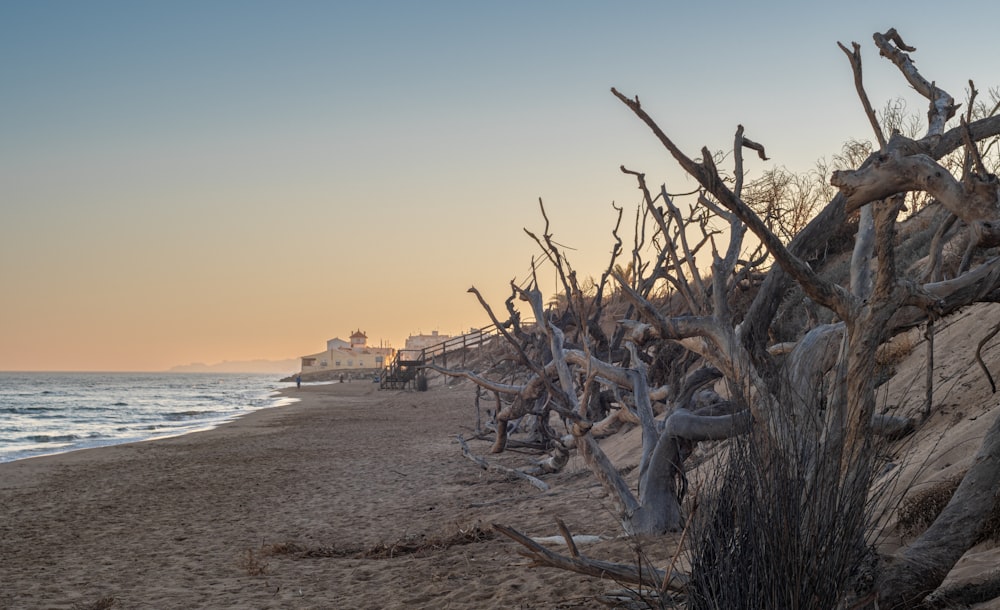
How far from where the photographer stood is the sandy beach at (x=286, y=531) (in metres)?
5.82

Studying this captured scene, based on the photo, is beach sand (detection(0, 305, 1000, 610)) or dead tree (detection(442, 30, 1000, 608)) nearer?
dead tree (detection(442, 30, 1000, 608))

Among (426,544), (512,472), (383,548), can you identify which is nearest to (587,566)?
(426,544)

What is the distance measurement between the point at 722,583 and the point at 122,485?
1248 cm

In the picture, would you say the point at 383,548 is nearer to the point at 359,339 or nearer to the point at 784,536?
the point at 784,536

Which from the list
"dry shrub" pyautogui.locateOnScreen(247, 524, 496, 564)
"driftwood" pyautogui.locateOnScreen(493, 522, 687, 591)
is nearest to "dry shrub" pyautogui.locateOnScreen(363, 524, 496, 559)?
"dry shrub" pyautogui.locateOnScreen(247, 524, 496, 564)

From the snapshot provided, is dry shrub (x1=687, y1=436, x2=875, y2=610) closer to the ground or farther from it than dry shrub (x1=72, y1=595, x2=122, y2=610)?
farther from it

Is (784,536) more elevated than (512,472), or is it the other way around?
(784,536)

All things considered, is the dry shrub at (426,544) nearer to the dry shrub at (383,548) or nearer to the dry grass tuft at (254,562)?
the dry shrub at (383,548)

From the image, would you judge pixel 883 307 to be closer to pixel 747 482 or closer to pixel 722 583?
pixel 747 482

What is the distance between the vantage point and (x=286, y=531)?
28.3 feet

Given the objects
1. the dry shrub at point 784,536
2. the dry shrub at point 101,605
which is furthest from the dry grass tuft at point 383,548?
the dry shrub at point 784,536

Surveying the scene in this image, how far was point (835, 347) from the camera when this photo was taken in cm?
464

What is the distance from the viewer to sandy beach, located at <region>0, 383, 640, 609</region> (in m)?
5.82

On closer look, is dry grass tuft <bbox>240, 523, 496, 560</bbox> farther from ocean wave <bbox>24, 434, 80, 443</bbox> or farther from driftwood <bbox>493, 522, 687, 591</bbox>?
ocean wave <bbox>24, 434, 80, 443</bbox>
